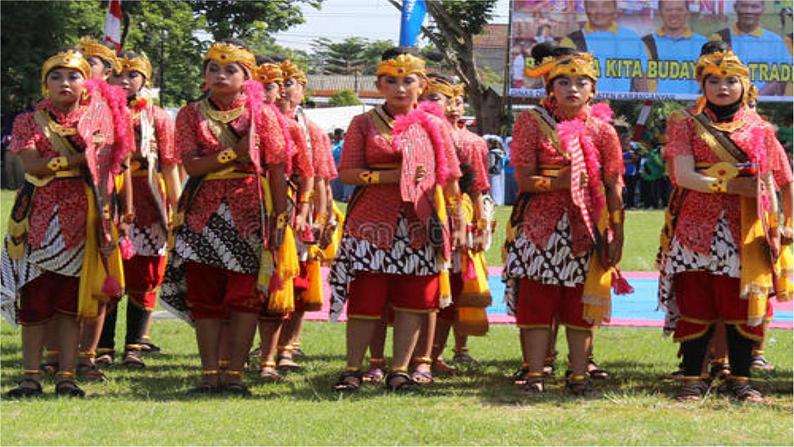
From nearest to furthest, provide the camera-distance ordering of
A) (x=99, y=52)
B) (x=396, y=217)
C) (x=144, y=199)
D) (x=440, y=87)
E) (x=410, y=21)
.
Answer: (x=396, y=217) < (x=99, y=52) < (x=440, y=87) < (x=144, y=199) < (x=410, y=21)

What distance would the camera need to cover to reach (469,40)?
3319 centimetres

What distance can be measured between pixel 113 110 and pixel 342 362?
262 cm

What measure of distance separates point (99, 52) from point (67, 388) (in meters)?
2.23

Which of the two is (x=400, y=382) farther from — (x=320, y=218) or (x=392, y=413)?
(x=320, y=218)

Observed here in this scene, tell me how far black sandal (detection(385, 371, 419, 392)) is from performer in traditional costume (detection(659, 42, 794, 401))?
1.53 meters

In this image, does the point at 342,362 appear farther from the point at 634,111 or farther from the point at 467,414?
the point at 634,111

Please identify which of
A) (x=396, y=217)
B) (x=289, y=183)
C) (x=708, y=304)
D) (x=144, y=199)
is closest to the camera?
(x=708, y=304)

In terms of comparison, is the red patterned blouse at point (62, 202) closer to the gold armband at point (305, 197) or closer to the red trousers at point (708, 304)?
the gold armband at point (305, 197)

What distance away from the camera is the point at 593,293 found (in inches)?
308

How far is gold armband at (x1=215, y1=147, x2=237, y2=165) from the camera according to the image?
7668mm

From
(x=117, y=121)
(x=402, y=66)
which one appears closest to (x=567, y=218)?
(x=402, y=66)

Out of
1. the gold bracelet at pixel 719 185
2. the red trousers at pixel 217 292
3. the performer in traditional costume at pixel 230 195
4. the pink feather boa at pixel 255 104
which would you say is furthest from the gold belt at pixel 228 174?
the gold bracelet at pixel 719 185

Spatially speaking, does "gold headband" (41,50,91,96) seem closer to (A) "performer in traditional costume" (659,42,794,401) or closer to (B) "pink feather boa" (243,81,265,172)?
(B) "pink feather boa" (243,81,265,172)

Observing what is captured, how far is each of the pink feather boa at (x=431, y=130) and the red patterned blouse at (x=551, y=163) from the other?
405mm
